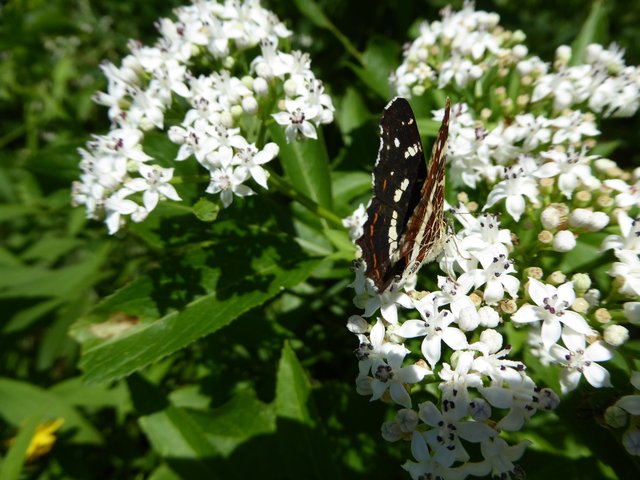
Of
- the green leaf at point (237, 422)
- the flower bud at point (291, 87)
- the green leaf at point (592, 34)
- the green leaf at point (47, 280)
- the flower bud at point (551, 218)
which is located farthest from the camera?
the green leaf at point (47, 280)

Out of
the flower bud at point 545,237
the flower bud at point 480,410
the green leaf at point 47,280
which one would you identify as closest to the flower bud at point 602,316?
the flower bud at point 545,237

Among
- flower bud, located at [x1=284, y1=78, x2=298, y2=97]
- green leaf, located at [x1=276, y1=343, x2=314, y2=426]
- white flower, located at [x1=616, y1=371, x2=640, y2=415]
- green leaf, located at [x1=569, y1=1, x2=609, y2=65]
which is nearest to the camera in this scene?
white flower, located at [x1=616, y1=371, x2=640, y2=415]

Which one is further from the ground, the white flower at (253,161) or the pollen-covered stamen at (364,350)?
the white flower at (253,161)

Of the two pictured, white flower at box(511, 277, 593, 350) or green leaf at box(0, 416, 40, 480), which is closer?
white flower at box(511, 277, 593, 350)

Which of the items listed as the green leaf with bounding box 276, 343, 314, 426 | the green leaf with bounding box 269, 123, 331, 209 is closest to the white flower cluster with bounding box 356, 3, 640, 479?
the green leaf with bounding box 269, 123, 331, 209

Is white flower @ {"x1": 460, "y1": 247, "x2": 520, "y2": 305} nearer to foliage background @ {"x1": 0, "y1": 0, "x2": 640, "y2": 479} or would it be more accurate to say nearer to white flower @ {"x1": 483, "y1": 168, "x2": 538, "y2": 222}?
white flower @ {"x1": 483, "y1": 168, "x2": 538, "y2": 222}

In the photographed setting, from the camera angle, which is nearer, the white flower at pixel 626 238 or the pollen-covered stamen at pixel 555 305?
the pollen-covered stamen at pixel 555 305

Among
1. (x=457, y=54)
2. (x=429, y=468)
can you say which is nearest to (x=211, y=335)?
(x=429, y=468)

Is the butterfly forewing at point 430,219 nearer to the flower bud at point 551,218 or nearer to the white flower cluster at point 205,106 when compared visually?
the flower bud at point 551,218
